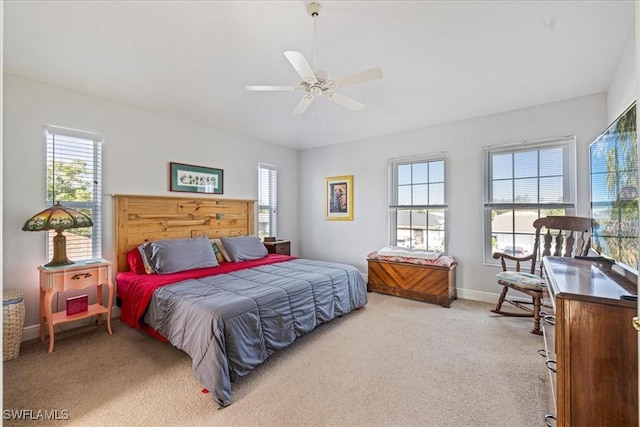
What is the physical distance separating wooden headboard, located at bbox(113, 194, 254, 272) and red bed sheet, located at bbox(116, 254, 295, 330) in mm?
410

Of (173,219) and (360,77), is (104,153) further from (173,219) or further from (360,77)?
(360,77)

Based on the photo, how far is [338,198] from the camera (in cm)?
529

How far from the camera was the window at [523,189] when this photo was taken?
345 centimetres

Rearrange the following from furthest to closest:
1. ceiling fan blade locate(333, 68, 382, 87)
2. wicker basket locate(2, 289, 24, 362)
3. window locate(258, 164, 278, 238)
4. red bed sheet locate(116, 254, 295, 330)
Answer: window locate(258, 164, 278, 238) < red bed sheet locate(116, 254, 295, 330) < wicker basket locate(2, 289, 24, 362) < ceiling fan blade locate(333, 68, 382, 87)

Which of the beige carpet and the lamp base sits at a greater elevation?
the lamp base

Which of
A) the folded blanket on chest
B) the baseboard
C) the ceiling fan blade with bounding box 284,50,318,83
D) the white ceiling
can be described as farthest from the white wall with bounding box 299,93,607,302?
the baseboard

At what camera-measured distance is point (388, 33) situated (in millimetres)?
2447

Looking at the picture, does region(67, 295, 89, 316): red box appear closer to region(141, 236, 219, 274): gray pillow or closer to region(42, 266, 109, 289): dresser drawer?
region(42, 266, 109, 289): dresser drawer

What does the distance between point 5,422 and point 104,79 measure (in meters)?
2.87

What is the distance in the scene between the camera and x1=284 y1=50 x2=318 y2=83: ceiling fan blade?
6.56 feet

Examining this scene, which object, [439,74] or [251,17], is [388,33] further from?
[251,17]

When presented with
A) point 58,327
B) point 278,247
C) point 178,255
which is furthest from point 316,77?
point 58,327

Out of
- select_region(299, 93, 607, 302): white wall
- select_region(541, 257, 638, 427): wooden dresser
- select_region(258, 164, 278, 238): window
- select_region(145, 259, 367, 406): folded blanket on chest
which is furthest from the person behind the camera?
select_region(258, 164, 278, 238): window

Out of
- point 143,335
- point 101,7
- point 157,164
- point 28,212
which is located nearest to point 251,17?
point 101,7
